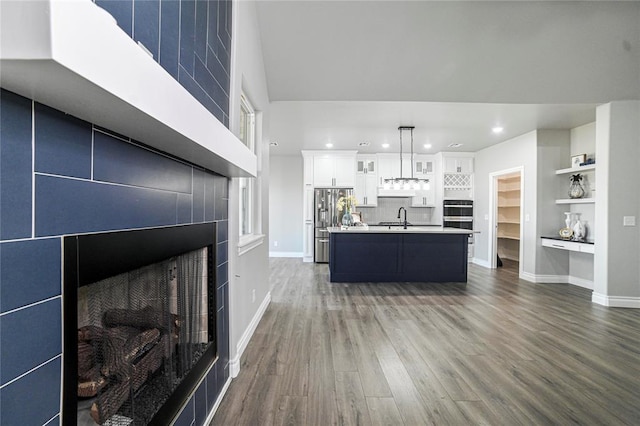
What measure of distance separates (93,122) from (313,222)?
254 inches

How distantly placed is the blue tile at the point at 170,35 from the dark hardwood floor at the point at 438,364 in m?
1.88

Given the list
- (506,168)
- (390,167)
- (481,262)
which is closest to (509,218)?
(481,262)

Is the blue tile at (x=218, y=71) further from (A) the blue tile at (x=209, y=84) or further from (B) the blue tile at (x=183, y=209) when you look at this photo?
(B) the blue tile at (x=183, y=209)

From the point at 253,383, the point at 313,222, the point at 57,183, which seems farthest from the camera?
the point at 313,222

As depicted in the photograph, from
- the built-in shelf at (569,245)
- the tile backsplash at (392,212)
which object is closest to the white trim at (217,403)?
the built-in shelf at (569,245)

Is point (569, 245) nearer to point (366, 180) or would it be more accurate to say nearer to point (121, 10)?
point (366, 180)

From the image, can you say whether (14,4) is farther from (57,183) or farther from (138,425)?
(138,425)

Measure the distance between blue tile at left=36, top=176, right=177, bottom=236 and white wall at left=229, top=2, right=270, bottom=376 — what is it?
1.03 m

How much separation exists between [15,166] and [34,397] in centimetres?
49

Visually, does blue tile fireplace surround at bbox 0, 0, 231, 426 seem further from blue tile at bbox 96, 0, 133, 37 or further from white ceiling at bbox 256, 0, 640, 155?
white ceiling at bbox 256, 0, 640, 155

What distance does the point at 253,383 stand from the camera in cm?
210

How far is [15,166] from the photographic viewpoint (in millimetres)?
604

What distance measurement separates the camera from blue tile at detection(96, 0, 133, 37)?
844 mm

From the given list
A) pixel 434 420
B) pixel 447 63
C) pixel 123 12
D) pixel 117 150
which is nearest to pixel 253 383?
pixel 434 420
